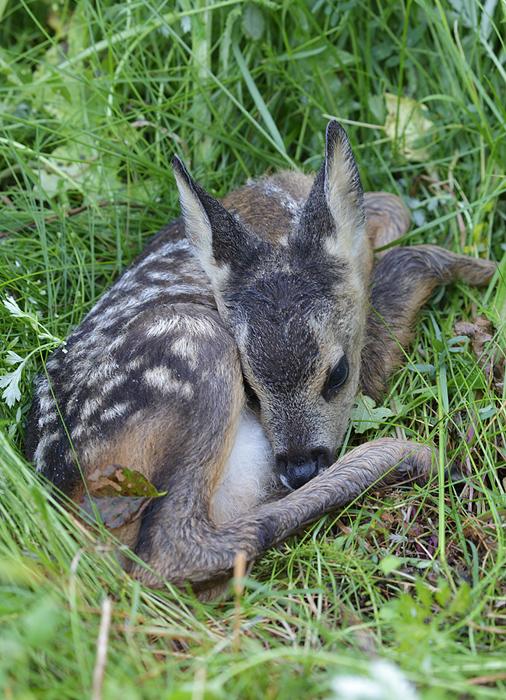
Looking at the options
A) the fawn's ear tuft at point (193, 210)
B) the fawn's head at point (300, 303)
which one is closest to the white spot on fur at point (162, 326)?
the fawn's head at point (300, 303)

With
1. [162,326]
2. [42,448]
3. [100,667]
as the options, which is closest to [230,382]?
[162,326]

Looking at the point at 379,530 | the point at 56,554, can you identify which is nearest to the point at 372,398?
the point at 379,530

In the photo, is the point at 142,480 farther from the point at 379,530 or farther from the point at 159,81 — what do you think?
the point at 159,81

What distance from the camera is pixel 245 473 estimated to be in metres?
4.16

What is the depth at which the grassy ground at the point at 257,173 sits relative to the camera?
3.26 metres

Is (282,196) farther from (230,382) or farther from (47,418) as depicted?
(47,418)

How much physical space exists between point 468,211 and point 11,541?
3300 millimetres

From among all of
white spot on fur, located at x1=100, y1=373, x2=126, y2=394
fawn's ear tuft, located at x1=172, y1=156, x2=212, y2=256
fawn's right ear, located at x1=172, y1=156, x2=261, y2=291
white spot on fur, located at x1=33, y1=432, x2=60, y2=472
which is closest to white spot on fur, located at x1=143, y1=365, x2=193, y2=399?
white spot on fur, located at x1=100, y1=373, x2=126, y2=394

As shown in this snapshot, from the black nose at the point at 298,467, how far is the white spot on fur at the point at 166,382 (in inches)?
22.7

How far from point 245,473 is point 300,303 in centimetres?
84

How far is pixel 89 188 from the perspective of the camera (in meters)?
5.46

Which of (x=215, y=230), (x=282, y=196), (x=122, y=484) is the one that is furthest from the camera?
(x=282, y=196)

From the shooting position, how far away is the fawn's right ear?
4215mm

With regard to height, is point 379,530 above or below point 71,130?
below
